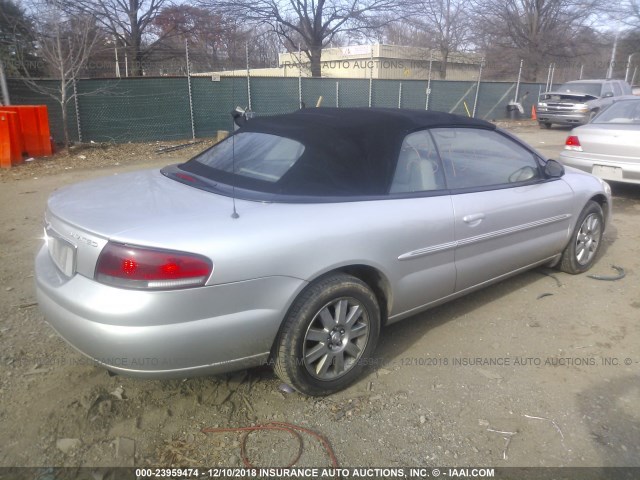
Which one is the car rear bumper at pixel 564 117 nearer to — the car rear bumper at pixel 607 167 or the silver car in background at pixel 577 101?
the silver car in background at pixel 577 101

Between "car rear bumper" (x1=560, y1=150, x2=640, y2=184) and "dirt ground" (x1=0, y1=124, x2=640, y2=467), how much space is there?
3.70m

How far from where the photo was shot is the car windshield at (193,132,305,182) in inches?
113

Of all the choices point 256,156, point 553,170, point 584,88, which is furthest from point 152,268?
point 584,88

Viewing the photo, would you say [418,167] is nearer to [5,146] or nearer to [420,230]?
[420,230]

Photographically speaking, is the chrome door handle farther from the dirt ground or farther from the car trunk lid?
the car trunk lid

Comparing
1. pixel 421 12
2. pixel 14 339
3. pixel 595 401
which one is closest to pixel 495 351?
pixel 595 401

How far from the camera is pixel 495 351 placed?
330 centimetres

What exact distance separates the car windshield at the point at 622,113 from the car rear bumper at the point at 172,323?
6972mm

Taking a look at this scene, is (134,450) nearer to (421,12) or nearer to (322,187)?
(322,187)

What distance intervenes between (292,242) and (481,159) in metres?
1.94

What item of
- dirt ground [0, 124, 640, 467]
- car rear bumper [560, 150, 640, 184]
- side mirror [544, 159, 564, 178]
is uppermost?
side mirror [544, 159, 564, 178]

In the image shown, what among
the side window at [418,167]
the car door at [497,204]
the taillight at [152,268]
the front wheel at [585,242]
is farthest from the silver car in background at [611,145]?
the taillight at [152,268]

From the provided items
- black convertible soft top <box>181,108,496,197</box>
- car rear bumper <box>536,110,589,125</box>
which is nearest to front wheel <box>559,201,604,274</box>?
black convertible soft top <box>181,108,496,197</box>

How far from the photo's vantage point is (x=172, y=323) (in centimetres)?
218
